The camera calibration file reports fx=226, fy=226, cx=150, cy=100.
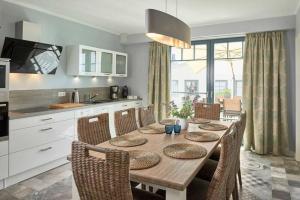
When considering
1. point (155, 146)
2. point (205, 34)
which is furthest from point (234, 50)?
point (155, 146)

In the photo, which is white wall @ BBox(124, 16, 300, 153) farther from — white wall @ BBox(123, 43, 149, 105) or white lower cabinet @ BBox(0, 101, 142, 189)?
white lower cabinet @ BBox(0, 101, 142, 189)

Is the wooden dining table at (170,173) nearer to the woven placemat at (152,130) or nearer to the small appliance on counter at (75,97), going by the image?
the woven placemat at (152,130)

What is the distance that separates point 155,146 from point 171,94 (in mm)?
3284

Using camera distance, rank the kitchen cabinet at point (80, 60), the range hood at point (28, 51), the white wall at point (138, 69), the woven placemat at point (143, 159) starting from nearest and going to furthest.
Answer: the woven placemat at point (143, 159) < the range hood at point (28, 51) < the kitchen cabinet at point (80, 60) < the white wall at point (138, 69)

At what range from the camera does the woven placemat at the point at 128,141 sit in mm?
2010

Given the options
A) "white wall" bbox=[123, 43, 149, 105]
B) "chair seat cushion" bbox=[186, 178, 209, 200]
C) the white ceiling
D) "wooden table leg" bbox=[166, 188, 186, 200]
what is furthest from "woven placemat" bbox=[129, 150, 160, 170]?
"white wall" bbox=[123, 43, 149, 105]

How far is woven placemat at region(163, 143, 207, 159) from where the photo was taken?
1.69 metres

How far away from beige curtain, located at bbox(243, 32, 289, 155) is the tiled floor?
0.48 m

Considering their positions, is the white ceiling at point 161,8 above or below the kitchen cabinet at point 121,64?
above

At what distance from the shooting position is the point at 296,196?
2578 millimetres

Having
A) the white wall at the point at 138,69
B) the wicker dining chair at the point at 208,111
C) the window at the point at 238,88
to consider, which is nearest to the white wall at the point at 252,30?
the white wall at the point at 138,69

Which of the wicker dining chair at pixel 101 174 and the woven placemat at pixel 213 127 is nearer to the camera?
the wicker dining chair at pixel 101 174

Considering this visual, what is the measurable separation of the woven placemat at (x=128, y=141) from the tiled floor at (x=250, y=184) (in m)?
0.98

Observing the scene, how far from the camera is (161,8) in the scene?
11.5 ft
